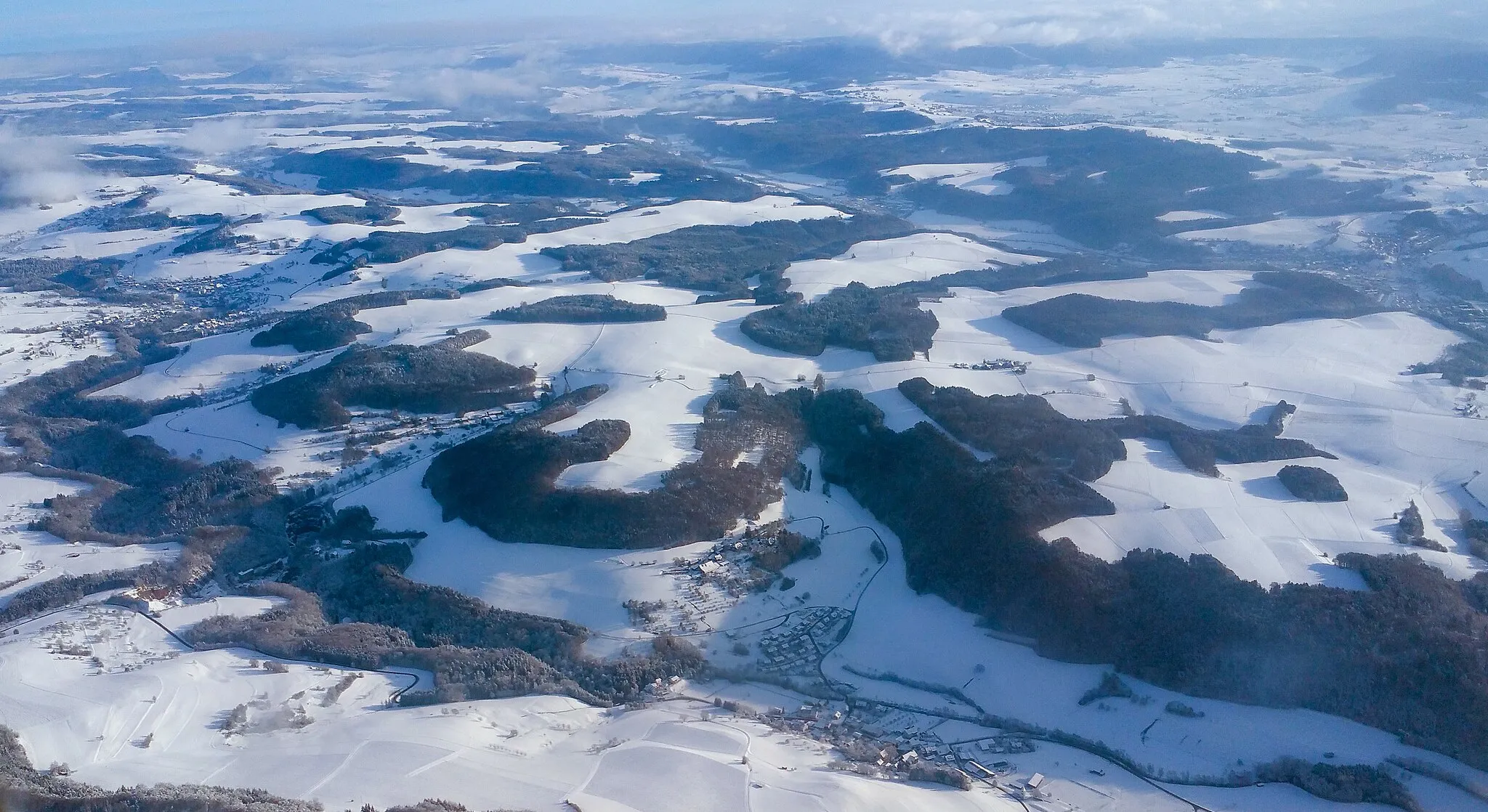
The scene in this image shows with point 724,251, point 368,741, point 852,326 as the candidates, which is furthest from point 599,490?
point 724,251

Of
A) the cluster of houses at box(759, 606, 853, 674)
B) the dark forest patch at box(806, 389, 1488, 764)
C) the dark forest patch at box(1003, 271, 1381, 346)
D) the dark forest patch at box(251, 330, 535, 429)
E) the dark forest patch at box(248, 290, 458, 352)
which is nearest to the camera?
the dark forest patch at box(806, 389, 1488, 764)

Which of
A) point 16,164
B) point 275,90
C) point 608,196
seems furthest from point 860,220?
point 275,90

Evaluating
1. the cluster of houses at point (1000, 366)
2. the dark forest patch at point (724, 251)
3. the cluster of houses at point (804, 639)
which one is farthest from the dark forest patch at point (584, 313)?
the cluster of houses at point (804, 639)

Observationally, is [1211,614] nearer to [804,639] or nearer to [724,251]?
[804,639]

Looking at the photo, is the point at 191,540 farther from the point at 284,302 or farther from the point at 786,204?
the point at 786,204

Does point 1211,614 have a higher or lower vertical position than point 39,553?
higher

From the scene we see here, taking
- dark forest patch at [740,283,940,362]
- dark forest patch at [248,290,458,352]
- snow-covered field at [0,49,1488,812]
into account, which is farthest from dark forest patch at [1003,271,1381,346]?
dark forest patch at [248,290,458,352]

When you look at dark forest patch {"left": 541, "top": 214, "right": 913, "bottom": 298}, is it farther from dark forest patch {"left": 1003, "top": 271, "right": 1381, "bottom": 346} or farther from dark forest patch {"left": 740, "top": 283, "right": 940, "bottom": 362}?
dark forest patch {"left": 1003, "top": 271, "right": 1381, "bottom": 346}

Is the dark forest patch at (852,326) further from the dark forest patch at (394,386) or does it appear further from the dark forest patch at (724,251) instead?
the dark forest patch at (394,386)

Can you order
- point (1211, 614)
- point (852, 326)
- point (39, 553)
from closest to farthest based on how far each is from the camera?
point (1211, 614), point (39, 553), point (852, 326)

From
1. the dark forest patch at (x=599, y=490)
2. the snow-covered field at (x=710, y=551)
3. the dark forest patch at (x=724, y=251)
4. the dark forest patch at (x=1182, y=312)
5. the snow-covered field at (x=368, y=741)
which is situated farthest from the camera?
the dark forest patch at (x=724, y=251)

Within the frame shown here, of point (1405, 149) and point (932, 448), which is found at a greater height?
point (1405, 149)
